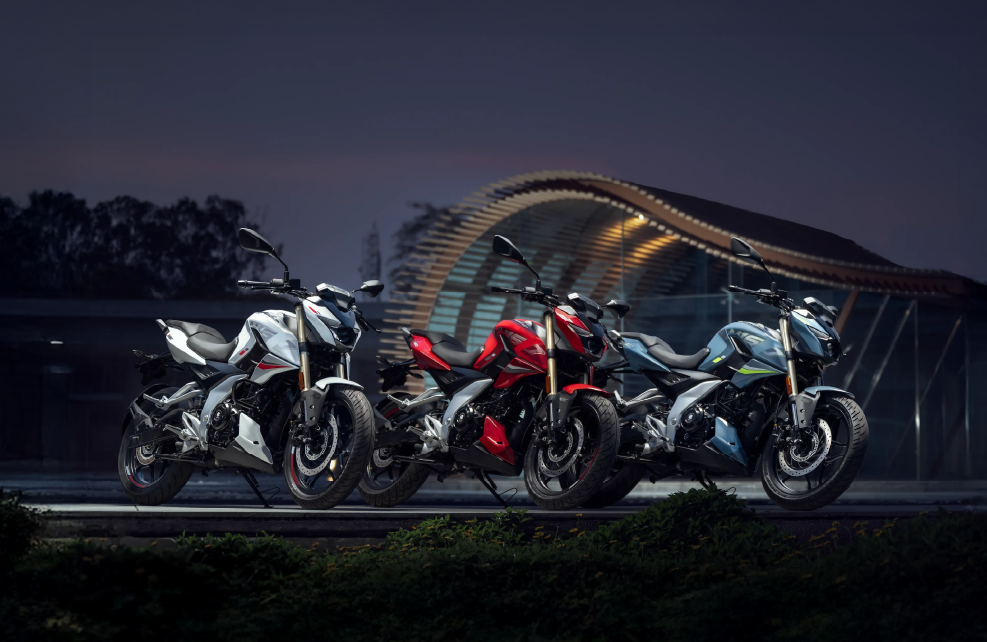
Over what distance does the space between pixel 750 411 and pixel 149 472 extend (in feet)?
15.1

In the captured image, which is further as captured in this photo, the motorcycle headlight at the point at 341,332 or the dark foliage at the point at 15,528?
the motorcycle headlight at the point at 341,332

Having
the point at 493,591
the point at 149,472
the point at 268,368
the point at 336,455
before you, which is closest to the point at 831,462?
the point at 493,591

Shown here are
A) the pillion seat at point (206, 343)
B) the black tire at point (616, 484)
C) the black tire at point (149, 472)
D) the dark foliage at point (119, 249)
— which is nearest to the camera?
the pillion seat at point (206, 343)

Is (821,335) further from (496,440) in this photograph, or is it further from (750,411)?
(496,440)

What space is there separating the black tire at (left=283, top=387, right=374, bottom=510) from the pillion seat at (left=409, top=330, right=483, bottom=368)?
1.11 meters

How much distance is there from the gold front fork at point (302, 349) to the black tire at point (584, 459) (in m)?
1.57

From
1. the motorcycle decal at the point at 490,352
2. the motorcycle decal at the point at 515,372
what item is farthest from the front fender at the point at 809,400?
the motorcycle decal at the point at 490,352

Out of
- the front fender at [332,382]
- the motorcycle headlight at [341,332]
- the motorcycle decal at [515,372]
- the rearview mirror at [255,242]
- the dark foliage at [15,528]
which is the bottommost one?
the dark foliage at [15,528]

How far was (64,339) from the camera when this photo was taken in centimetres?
3369

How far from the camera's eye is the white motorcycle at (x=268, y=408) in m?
7.50

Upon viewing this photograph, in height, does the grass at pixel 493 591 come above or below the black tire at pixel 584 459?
below

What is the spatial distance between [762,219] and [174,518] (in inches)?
576

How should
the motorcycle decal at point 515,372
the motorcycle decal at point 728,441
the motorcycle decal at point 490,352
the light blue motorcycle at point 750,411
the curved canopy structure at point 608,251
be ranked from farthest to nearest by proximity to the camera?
the curved canopy structure at point 608,251
the motorcycle decal at point 490,352
the motorcycle decal at point 728,441
the motorcycle decal at point 515,372
the light blue motorcycle at point 750,411

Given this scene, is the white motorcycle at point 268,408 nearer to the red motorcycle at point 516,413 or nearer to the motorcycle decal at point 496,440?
the red motorcycle at point 516,413
